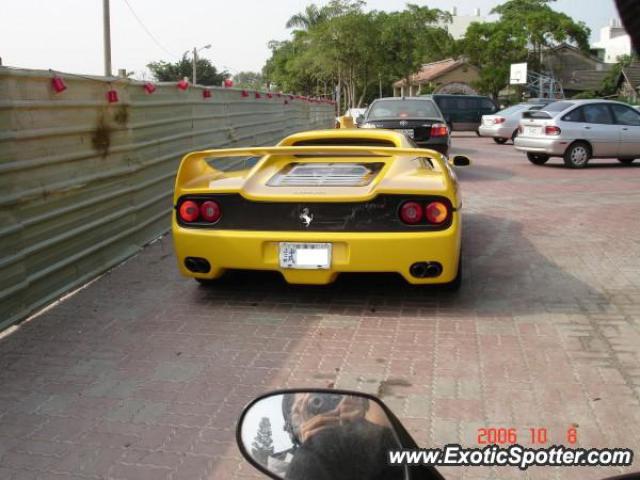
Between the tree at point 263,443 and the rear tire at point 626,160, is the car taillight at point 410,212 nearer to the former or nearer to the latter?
the tree at point 263,443

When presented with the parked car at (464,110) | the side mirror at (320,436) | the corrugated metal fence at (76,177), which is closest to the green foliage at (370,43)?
the parked car at (464,110)

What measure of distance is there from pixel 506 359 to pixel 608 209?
634 cm

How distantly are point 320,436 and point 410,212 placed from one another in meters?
3.60

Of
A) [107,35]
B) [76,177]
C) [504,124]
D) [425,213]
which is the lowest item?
[425,213]

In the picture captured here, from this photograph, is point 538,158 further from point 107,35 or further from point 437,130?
point 107,35

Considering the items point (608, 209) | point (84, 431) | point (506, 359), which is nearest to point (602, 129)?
point (608, 209)

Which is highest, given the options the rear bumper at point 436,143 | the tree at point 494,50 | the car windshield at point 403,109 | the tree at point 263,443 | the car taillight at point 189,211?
the tree at point 494,50

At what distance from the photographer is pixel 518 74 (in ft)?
182

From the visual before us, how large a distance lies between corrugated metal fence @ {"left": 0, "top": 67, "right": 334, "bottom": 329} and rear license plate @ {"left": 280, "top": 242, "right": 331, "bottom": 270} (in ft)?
5.97

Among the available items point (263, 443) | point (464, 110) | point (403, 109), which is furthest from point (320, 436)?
point (464, 110)

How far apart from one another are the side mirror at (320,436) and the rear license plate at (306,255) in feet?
11.0

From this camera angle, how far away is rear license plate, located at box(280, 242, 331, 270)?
Result: 4.82 meters

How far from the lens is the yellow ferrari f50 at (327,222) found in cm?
480

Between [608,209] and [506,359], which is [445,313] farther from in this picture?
[608,209]
